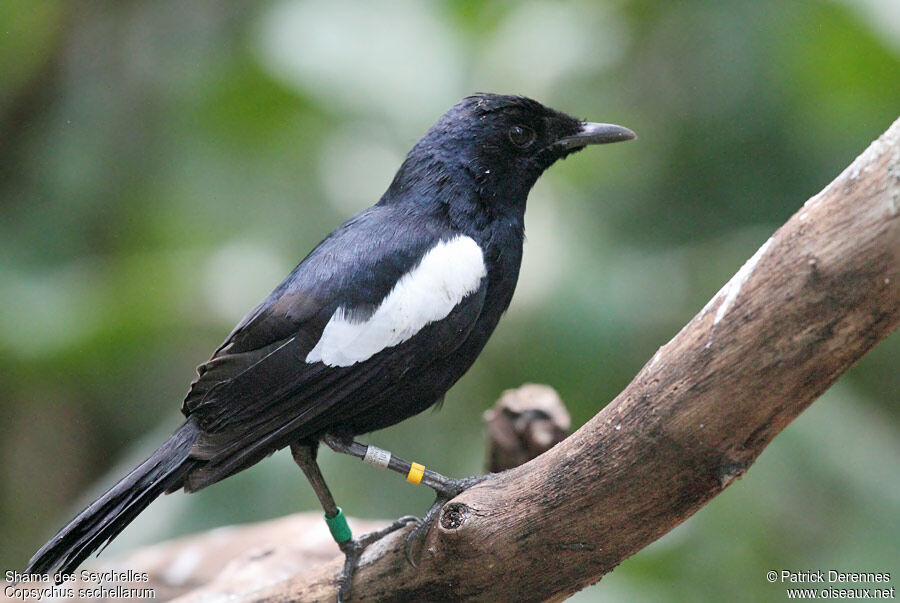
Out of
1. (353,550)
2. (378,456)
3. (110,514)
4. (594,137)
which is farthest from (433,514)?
(594,137)

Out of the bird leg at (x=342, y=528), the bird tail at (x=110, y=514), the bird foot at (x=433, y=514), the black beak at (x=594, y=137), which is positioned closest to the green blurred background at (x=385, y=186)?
the black beak at (x=594, y=137)

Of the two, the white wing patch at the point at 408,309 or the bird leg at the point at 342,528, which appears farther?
the bird leg at the point at 342,528

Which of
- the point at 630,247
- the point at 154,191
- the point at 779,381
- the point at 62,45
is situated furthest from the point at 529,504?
the point at 62,45

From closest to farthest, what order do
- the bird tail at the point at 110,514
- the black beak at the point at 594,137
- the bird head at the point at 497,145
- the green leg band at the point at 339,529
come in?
the bird tail at the point at 110,514 → the green leg band at the point at 339,529 → the bird head at the point at 497,145 → the black beak at the point at 594,137

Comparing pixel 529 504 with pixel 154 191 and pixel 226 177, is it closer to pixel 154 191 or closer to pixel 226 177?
pixel 226 177

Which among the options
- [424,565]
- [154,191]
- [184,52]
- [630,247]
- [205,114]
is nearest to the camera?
[424,565]

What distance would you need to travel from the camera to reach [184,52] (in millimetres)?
5547

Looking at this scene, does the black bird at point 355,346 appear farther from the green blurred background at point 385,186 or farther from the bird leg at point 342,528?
the green blurred background at point 385,186

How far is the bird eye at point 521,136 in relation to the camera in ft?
9.93

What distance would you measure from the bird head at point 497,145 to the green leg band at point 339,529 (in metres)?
1.09

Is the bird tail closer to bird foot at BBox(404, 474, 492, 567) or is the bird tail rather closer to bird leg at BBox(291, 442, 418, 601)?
bird leg at BBox(291, 442, 418, 601)

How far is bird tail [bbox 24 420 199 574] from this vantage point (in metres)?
2.44

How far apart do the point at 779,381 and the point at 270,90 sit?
3402mm

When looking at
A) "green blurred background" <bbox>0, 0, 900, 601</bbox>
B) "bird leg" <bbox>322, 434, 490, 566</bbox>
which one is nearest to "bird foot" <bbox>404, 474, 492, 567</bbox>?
"bird leg" <bbox>322, 434, 490, 566</bbox>
